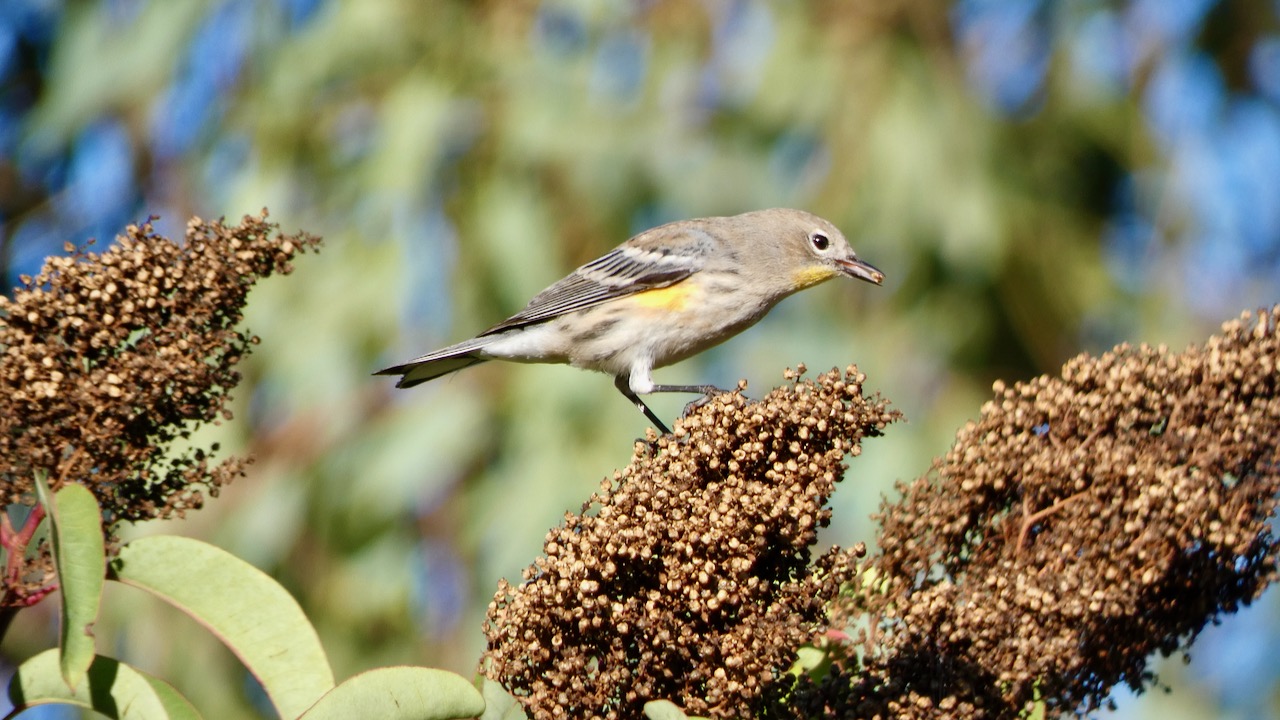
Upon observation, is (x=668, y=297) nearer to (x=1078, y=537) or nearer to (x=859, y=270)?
(x=859, y=270)

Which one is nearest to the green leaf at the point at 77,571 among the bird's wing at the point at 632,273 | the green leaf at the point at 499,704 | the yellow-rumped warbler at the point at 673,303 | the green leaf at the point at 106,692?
the green leaf at the point at 106,692

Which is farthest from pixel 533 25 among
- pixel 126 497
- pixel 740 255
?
pixel 126 497

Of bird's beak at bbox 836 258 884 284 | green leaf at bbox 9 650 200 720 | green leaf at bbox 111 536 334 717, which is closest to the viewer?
green leaf at bbox 9 650 200 720

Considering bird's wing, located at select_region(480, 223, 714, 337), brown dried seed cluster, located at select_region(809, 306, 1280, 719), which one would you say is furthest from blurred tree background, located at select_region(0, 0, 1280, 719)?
brown dried seed cluster, located at select_region(809, 306, 1280, 719)

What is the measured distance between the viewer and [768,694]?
186 centimetres

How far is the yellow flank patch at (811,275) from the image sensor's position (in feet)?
13.8

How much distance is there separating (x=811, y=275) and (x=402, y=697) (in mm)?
2740

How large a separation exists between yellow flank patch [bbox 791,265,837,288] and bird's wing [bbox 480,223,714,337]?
1.01 feet

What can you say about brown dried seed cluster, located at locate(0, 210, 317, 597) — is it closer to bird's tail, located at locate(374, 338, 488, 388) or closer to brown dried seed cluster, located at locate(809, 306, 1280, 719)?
brown dried seed cluster, located at locate(809, 306, 1280, 719)

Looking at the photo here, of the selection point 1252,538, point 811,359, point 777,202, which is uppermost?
point 777,202

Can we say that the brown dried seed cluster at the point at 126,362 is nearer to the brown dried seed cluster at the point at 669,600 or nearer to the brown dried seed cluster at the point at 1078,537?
the brown dried seed cluster at the point at 669,600

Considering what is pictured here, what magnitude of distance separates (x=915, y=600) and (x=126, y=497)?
46.1 inches

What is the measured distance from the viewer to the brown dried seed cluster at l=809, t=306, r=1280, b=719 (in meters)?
1.86

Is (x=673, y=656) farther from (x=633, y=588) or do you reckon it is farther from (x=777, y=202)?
(x=777, y=202)
